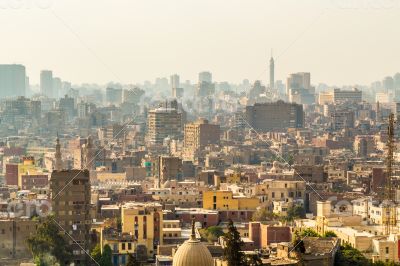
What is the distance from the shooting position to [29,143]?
221 ft

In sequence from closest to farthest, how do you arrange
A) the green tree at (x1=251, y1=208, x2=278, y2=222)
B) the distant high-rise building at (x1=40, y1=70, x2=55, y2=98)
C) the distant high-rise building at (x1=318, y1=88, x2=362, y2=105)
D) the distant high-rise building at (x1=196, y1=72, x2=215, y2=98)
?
the green tree at (x1=251, y1=208, x2=278, y2=222), the distant high-rise building at (x1=318, y1=88, x2=362, y2=105), the distant high-rise building at (x1=40, y1=70, x2=55, y2=98), the distant high-rise building at (x1=196, y1=72, x2=215, y2=98)

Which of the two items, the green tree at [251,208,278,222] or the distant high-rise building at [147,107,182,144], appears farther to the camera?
the distant high-rise building at [147,107,182,144]

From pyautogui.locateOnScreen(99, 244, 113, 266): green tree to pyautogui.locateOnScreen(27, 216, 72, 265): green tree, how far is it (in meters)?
0.85

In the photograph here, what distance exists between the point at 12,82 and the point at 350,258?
81.1 m

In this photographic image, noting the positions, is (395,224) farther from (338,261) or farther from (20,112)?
(20,112)

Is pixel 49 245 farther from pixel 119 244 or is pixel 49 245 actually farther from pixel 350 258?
pixel 350 258

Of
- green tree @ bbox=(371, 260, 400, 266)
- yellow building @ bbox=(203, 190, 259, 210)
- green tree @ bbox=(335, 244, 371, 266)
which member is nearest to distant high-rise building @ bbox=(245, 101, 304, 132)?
yellow building @ bbox=(203, 190, 259, 210)

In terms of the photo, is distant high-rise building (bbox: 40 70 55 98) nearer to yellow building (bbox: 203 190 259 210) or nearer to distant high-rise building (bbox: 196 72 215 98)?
distant high-rise building (bbox: 196 72 215 98)

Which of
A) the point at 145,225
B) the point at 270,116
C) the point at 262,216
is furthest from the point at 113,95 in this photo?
the point at 145,225

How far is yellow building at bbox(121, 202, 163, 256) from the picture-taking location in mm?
25156

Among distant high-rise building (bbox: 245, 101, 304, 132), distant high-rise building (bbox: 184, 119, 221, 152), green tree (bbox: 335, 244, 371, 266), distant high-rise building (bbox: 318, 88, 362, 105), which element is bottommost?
green tree (bbox: 335, 244, 371, 266)

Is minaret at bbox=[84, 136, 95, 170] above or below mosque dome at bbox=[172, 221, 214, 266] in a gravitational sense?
above

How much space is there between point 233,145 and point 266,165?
583 inches

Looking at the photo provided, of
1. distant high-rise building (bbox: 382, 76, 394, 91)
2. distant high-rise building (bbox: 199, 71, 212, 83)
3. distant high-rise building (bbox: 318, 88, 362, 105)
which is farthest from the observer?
distant high-rise building (bbox: 199, 71, 212, 83)
